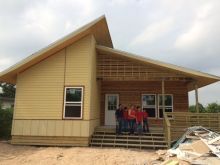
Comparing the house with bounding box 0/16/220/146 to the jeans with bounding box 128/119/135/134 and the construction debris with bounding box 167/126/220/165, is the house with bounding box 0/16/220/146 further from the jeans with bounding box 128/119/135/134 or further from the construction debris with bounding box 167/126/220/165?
the construction debris with bounding box 167/126/220/165

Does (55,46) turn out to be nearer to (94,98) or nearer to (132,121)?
(94,98)

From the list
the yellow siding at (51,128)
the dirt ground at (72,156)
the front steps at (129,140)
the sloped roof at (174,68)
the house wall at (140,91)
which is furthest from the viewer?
A: the house wall at (140,91)

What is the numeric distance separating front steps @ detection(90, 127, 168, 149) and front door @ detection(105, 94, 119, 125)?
263cm

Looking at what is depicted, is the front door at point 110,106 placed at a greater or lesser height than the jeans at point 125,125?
greater

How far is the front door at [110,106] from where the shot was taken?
17453mm

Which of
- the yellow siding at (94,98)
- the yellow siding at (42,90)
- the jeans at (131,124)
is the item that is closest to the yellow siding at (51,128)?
the yellow siding at (42,90)

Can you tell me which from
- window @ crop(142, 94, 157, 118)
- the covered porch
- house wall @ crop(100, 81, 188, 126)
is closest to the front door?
the covered porch

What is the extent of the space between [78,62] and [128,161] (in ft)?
20.4

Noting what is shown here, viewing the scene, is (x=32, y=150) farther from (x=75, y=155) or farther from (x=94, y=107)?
(x=94, y=107)

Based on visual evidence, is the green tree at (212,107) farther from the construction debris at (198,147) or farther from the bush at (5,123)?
the bush at (5,123)

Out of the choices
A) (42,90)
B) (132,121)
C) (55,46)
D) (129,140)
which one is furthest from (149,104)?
(55,46)

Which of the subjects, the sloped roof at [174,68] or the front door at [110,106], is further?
the front door at [110,106]

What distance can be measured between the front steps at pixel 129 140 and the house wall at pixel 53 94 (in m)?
0.60

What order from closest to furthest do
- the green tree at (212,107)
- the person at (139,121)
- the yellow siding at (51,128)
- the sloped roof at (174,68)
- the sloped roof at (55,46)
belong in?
the yellow siding at (51,128), the sloped roof at (55,46), the sloped roof at (174,68), the person at (139,121), the green tree at (212,107)
